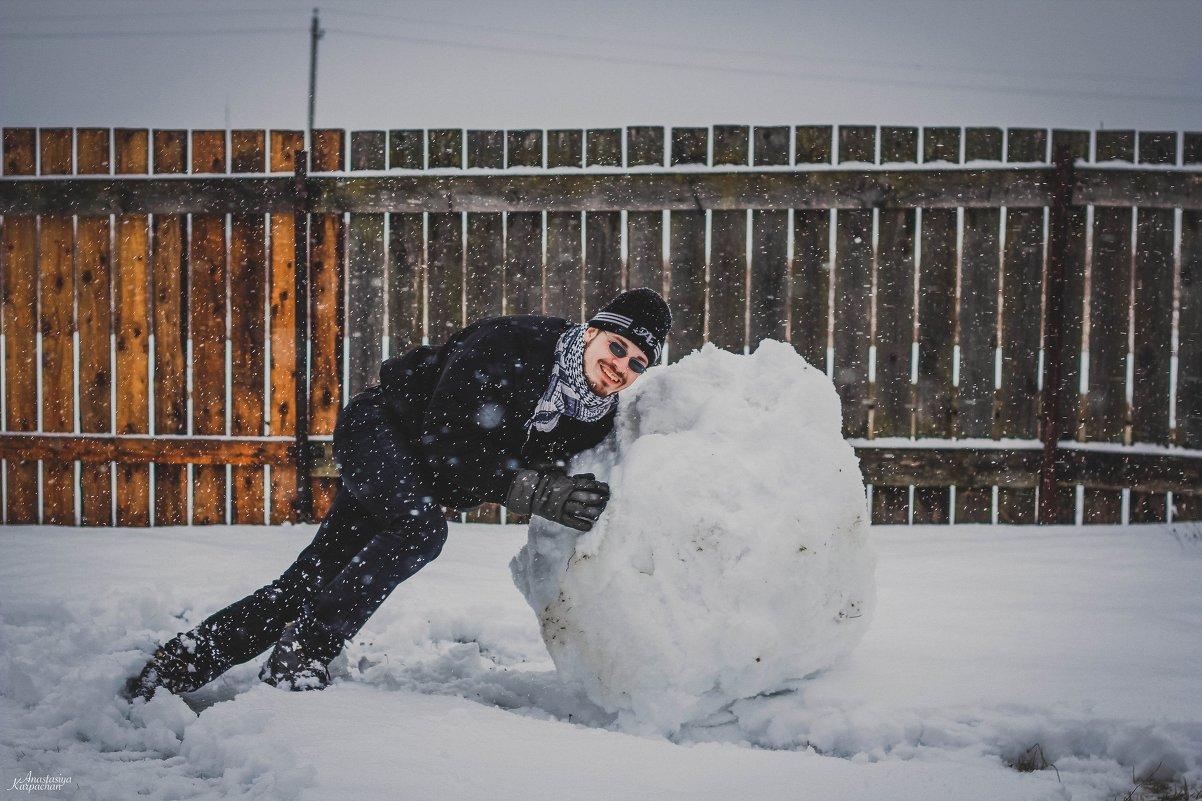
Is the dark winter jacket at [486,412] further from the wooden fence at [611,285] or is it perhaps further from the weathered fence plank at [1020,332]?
the weathered fence plank at [1020,332]

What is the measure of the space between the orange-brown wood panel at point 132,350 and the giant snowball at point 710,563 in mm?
3448

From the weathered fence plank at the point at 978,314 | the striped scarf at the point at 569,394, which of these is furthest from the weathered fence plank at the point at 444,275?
the weathered fence plank at the point at 978,314

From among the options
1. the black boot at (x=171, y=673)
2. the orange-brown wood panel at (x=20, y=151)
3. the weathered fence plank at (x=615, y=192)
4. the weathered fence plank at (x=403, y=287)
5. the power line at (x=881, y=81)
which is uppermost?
the power line at (x=881, y=81)

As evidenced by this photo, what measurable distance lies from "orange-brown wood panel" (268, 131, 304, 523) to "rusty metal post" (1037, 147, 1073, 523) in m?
4.13

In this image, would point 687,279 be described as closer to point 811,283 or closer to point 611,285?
point 611,285

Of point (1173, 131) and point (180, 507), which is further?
point (180, 507)

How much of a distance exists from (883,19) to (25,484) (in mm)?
33989

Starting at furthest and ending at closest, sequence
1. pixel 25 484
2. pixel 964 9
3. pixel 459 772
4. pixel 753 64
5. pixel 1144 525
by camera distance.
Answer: pixel 753 64 → pixel 964 9 → pixel 25 484 → pixel 1144 525 → pixel 459 772

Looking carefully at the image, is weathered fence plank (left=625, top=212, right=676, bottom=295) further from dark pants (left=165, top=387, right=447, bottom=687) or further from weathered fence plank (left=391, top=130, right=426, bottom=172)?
dark pants (left=165, top=387, right=447, bottom=687)

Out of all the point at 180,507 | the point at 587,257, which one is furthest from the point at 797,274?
the point at 180,507

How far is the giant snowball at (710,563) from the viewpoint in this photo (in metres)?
1.90

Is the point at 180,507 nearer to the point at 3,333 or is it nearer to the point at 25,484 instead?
the point at 25,484

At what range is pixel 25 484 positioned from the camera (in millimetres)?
4672

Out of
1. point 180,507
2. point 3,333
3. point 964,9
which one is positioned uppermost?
point 964,9
